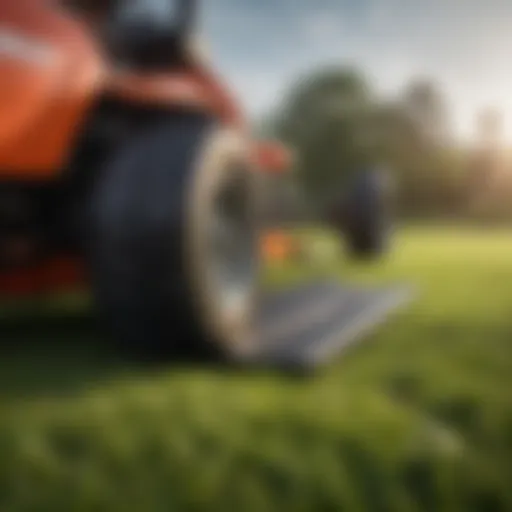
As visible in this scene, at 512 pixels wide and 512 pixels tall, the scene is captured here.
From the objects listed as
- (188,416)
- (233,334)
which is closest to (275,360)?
(233,334)

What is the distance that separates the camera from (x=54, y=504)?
81 cm

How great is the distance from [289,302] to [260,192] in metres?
0.28

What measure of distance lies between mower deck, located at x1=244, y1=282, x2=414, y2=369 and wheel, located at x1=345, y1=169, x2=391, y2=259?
0.97 metres

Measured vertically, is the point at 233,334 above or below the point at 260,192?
below

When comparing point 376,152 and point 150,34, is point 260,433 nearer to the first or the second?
point 150,34

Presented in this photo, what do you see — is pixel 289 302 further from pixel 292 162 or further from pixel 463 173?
pixel 463 173

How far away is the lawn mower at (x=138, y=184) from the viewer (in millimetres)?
1252

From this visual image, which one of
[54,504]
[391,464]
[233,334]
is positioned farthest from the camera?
[233,334]

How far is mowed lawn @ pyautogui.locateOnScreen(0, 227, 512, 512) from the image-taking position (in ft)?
2.79

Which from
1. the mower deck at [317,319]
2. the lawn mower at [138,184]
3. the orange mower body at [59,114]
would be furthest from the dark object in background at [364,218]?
the lawn mower at [138,184]

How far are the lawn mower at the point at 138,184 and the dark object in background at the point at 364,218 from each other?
136 cm

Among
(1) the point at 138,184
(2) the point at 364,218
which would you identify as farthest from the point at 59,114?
(2) the point at 364,218

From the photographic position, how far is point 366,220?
3.09 m

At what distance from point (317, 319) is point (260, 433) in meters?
0.63
